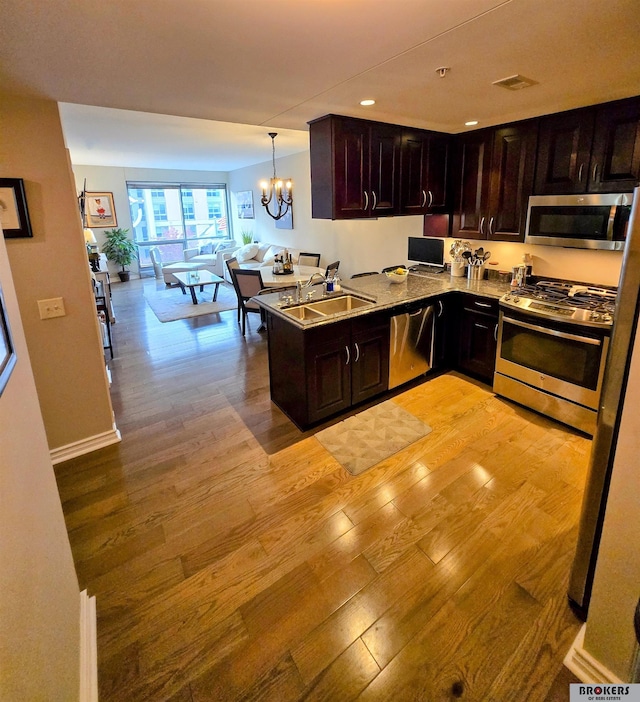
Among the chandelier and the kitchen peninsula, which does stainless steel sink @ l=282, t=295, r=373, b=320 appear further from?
the chandelier

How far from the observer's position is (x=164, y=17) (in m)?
1.46

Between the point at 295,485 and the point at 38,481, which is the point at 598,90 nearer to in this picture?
the point at 295,485

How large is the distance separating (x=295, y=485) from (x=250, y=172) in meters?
8.96

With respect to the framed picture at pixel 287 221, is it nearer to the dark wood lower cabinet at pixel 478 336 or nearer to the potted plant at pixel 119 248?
the potted plant at pixel 119 248

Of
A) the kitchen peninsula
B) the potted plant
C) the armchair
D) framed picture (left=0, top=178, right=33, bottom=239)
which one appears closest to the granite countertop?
the kitchen peninsula

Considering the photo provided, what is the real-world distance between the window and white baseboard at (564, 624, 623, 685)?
10738 mm

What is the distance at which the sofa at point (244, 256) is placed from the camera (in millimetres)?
8148

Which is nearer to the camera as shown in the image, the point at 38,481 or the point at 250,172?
the point at 38,481

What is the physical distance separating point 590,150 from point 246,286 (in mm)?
3997

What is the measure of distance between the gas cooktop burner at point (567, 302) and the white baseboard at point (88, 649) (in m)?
3.26

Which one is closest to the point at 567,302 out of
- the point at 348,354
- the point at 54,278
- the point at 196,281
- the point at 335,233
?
the point at 348,354

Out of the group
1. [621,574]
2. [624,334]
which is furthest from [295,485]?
[624,334]

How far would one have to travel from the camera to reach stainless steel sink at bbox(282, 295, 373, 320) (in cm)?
317

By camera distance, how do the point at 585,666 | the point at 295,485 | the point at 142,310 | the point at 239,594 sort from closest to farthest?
1. the point at 585,666
2. the point at 239,594
3. the point at 295,485
4. the point at 142,310
